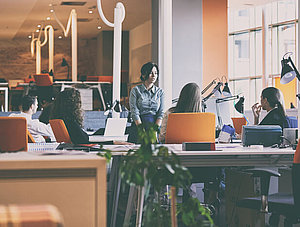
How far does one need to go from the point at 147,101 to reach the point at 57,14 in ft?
38.6

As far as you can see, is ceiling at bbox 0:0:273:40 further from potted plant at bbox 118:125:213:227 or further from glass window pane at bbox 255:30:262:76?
potted plant at bbox 118:125:213:227

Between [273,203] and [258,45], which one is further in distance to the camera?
[258,45]

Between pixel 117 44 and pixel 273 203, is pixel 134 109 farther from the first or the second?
pixel 273 203

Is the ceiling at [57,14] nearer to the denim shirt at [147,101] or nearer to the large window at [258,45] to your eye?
the large window at [258,45]

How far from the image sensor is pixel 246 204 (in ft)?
10.0

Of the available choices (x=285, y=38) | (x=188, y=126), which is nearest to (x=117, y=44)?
(x=188, y=126)

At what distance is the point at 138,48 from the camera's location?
1764cm

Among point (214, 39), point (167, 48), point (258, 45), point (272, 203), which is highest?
point (258, 45)

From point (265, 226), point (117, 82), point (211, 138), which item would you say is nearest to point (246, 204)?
point (265, 226)

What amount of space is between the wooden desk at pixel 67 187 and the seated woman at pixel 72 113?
280cm

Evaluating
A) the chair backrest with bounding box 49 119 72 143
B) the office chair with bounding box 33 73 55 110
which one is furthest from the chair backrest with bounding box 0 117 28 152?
the office chair with bounding box 33 73 55 110

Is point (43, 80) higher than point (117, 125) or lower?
higher

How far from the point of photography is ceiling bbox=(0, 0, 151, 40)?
1478cm

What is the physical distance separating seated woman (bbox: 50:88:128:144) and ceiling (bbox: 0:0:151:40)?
1028 centimetres
